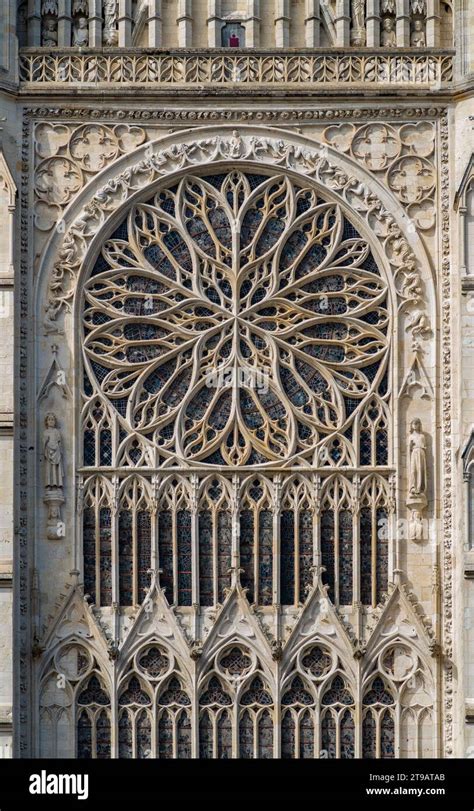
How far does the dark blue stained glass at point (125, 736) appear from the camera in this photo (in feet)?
108

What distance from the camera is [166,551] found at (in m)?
33.4

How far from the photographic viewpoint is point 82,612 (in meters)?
33.2

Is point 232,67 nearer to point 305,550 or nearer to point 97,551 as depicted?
point 305,550

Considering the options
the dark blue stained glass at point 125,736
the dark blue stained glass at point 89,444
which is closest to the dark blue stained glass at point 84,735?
the dark blue stained glass at point 125,736

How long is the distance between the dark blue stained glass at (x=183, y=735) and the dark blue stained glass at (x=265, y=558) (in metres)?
1.69

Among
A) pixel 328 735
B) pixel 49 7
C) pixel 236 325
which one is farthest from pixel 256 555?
pixel 49 7

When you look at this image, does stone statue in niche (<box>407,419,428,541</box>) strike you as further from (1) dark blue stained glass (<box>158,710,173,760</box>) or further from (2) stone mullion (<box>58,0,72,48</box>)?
(2) stone mullion (<box>58,0,72,48</box>)

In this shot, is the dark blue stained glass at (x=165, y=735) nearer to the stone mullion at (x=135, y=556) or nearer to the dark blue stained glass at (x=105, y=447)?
the stone mullion at (x=135, y=556)

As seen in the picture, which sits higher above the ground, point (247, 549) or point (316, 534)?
point (316, 534)

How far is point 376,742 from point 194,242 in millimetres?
6611

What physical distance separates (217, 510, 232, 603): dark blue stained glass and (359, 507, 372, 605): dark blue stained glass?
1.63 m

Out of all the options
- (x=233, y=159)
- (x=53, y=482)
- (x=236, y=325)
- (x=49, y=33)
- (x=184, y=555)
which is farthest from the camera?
(x=49, y=33)

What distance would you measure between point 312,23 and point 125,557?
23.5 feet

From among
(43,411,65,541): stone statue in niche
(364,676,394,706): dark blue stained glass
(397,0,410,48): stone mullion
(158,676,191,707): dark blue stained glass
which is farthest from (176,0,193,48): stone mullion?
(364,676,394,706): dark blue stained glass
